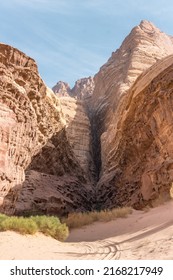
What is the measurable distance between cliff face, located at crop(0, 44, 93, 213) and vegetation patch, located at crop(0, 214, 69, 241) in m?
4.39

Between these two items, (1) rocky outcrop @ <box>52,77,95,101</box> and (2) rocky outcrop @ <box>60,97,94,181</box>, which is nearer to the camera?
(2) rocky outcrop @ <box>60,97,94,181</box>

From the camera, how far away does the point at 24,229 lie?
10320mm

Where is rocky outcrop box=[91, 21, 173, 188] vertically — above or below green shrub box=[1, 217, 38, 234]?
above

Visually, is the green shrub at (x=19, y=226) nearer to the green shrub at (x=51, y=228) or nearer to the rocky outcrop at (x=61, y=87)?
the green shrub at (x=51, y=228)

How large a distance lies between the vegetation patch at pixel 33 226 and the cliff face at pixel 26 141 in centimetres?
439

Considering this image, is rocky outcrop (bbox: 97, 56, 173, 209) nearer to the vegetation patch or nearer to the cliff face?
the cliff face

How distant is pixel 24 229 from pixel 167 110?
43.6ft

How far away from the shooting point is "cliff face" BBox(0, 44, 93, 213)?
16438 millimetres

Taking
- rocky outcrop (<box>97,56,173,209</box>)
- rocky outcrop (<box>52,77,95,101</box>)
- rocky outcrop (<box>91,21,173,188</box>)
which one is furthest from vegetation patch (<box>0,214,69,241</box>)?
rocky outcrop (<box>52,77,95,101</box>)

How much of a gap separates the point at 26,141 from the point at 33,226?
333 inches

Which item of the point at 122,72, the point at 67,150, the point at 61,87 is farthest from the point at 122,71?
the point at 61,87

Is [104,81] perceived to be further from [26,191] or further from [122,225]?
[122,225]

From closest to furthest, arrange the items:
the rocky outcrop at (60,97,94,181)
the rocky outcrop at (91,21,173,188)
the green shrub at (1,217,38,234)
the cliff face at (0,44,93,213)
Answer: the green shrub at (1,217,38,234) < the cliff face at (0,44,93,213) < the rocky outcrop at (60,97,94,181) < the rocky outcrop at (91,21,173,188)
